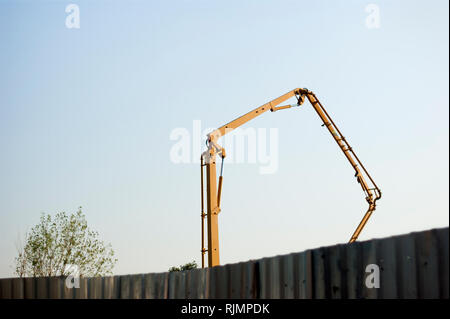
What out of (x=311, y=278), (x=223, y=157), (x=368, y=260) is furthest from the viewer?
(x=223, y=157)

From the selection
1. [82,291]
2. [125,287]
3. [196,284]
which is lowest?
[82,291]

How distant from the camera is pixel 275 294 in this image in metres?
8.69

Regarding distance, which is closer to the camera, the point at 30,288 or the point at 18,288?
Answer: the point at 30,288

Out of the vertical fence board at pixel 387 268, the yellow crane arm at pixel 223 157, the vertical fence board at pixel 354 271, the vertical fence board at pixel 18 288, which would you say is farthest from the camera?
the yellow crane arm at pixel 223 157

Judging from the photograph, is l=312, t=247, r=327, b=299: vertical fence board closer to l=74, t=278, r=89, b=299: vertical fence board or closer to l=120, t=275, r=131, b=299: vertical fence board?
l=120, t=275, r=131, b=299: vertical fence board

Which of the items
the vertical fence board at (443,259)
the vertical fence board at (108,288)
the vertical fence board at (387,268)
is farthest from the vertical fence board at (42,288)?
the vertical fence board at (443,259)

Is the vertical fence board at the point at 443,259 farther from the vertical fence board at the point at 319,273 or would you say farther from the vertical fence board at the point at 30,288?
the vertical fence board at the point at 30,288

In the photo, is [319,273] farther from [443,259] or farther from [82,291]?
[82,291]

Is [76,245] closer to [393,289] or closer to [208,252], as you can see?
[208,252]

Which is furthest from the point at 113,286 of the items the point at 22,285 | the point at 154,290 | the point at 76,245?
the point at 76,245

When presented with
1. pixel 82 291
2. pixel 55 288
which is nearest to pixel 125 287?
pixel 82 291

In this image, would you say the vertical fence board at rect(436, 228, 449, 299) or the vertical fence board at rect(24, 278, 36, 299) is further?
the vertical fence board at rect(24, 278, 36, 299)

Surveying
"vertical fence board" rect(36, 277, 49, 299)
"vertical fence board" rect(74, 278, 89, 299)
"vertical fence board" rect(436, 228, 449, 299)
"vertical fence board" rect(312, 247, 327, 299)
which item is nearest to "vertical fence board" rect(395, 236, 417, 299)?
"vertical fence board" rect(436, 228, 449, 299)
